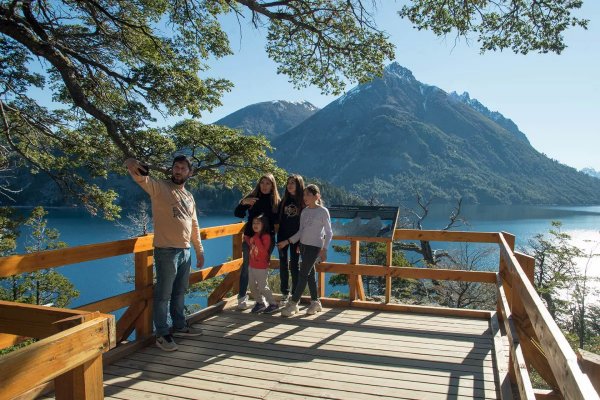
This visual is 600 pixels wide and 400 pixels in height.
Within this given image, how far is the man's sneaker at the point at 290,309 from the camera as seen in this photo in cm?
531

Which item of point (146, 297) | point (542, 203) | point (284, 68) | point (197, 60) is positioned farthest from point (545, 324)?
point (542, 203)

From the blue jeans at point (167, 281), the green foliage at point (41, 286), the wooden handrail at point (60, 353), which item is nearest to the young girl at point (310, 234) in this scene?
the blue jeans at point (167, 281)

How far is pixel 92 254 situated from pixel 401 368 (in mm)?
2721

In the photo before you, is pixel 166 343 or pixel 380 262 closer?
pixel 166 343

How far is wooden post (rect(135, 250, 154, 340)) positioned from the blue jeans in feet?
0.37

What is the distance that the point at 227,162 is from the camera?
1082 centimetres

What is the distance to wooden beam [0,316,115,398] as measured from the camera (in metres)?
1.21

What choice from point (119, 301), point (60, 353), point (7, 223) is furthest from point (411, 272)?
point (7, 223)

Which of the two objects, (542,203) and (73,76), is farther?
(542,203)

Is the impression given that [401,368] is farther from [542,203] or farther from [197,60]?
[542,203]

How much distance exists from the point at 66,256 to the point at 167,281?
0.89 m

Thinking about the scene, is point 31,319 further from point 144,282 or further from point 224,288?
point 224,288

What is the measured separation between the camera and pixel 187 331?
4609 millimetres

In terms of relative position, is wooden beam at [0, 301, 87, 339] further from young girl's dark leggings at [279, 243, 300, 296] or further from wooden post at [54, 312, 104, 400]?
young girl's dark leggings at [279, 243, 300, 296]
